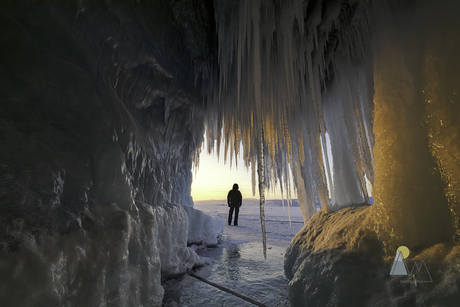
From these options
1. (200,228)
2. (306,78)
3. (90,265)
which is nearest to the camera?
(90,265)

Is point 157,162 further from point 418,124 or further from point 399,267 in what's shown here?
point 418,124

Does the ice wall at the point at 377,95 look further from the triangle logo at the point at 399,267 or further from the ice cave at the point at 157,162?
the triangle logo at the point at 399,267

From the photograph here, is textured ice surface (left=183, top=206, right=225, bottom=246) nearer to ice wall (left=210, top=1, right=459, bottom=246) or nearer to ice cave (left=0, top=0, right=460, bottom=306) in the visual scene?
ice cave (left=0, top=0, right=460, bottom=306)

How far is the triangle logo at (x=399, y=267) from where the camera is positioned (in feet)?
4.91

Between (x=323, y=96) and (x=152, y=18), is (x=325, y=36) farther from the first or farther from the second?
(x=152, y=18)

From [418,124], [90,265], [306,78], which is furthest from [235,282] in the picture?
[306,78]

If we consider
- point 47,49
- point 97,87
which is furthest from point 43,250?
point 47,49

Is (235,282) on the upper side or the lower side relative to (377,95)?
lower

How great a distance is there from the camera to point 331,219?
279 cm

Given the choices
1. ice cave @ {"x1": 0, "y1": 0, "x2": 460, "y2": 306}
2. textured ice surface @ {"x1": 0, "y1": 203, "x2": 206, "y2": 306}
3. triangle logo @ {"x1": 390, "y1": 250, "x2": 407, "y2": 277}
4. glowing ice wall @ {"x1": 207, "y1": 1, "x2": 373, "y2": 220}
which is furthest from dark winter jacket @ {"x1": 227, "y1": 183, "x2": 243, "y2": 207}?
triangle logo @ {"x1": 390, "y1": 250, "x2": 407, "y2": 277}

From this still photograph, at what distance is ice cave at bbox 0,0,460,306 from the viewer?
1.41 metres

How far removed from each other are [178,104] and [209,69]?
101 centimetres

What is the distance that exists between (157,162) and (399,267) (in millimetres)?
3176

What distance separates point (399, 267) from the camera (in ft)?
5.04
